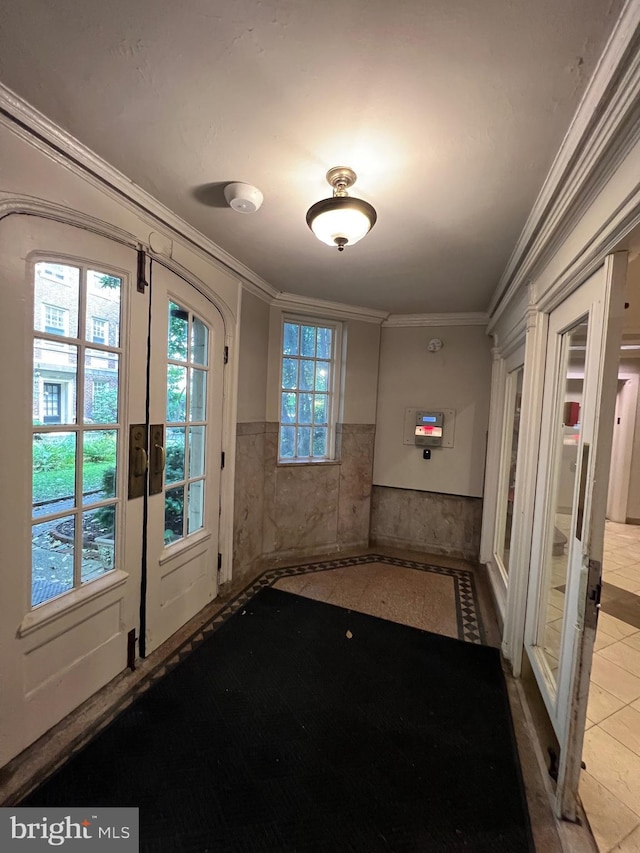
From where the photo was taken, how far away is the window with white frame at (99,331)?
167 centimetres

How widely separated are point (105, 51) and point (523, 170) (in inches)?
59.0

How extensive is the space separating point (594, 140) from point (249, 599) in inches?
122

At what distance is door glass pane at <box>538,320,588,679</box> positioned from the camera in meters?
1.60

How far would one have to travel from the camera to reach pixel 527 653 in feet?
6.47

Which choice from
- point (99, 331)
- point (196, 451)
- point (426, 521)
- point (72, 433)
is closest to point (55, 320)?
point (99, 331)

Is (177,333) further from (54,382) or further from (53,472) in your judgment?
(53,472)

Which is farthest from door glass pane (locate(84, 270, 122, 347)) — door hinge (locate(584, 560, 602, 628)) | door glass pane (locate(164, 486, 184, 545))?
door hinge (locate(584, 560, 602, 628))

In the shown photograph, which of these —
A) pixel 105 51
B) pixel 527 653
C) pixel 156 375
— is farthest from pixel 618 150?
pixel 527 653

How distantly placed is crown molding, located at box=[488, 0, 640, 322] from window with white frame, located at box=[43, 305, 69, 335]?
202 centimetres

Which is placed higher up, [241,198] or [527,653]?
[241,198]

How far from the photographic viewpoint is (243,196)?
164 centimetres

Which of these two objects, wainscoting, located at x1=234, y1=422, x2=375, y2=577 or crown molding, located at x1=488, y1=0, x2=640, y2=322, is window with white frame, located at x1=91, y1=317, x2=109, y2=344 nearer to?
wainscoting, located at x1=234, y1=422, x2=375, y2=577

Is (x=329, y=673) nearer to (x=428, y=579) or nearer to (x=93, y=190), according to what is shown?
(x=428, y=579)

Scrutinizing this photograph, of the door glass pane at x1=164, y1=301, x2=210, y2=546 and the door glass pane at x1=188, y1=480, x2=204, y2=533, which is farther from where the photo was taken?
the door glass pane at x1=188, y1=480, x2=204, y2=533
